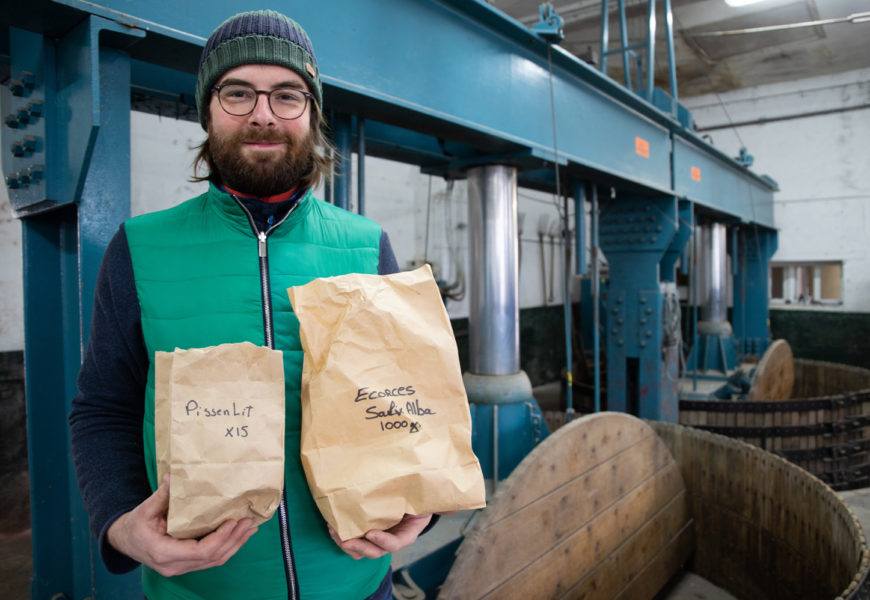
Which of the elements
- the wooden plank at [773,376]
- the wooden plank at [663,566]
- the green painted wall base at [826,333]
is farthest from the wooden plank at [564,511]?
the green painted wall base at [826,333]

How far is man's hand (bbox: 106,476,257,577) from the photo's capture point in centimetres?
70

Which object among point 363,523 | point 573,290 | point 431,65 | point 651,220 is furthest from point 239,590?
point 573,290

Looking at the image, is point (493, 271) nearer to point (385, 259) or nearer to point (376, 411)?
point (385, 259)

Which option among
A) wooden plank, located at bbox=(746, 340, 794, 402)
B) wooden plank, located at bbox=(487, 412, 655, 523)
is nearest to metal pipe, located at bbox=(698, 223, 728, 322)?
wooden plank, located at bbox=(746, 340, 794, 402)

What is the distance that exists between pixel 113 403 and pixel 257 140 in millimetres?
522

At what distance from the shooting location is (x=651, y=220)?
426 cm

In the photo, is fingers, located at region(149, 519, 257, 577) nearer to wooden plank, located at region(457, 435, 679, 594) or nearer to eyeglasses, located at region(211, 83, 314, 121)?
eyeglasses, located at region(211, 83, 314, 121)

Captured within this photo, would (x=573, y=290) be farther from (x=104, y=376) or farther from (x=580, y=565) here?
(x=104, y=376)

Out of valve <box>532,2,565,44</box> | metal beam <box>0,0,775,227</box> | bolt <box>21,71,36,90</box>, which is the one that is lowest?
bolt <box>21,71,36,90</box>

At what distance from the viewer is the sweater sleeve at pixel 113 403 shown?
32.6 inches

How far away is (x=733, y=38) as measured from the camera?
711 cm

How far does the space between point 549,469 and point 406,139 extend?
178cm

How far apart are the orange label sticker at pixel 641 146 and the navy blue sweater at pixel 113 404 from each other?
11.3ft

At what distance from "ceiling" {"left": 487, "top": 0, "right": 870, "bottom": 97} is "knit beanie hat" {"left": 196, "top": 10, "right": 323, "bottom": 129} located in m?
Answer: 5.25
